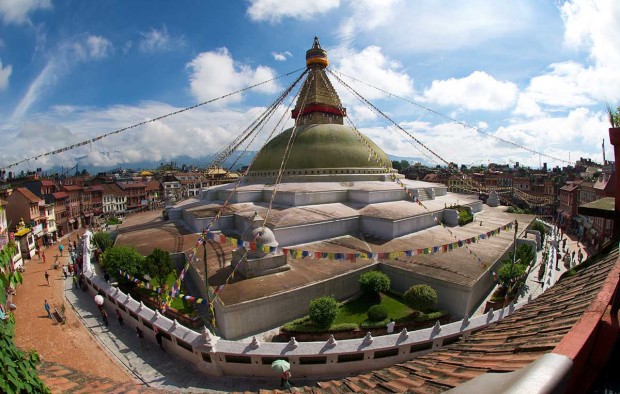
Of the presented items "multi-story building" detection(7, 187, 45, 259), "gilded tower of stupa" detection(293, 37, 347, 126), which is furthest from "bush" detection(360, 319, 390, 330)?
"multi-story building" detection(7, 187, 45, 259)

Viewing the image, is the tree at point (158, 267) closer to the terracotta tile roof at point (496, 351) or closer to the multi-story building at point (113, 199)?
the terracotta tile roof at point (496, 351)

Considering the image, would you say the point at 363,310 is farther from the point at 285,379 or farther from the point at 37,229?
the point at 37,229

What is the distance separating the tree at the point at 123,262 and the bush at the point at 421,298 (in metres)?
11.8

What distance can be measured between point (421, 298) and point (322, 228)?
7110 millimetres

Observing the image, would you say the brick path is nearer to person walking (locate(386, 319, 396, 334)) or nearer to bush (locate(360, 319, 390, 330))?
bush (locate(360, 319, 390, 330))

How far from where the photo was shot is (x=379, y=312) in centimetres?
1106

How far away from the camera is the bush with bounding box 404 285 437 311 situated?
11.1m

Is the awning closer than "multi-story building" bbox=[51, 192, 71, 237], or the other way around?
the awning

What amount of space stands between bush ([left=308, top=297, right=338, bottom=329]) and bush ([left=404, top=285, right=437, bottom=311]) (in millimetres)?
2884

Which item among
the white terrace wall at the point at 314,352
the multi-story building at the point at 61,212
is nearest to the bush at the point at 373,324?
the white terrace wall at the point at 314,352

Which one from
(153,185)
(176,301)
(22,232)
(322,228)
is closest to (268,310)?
(176,301)

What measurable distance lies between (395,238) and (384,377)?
13.9m

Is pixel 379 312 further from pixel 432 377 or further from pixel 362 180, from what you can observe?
pixel 362 180

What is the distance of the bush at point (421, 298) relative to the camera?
36.6ft
